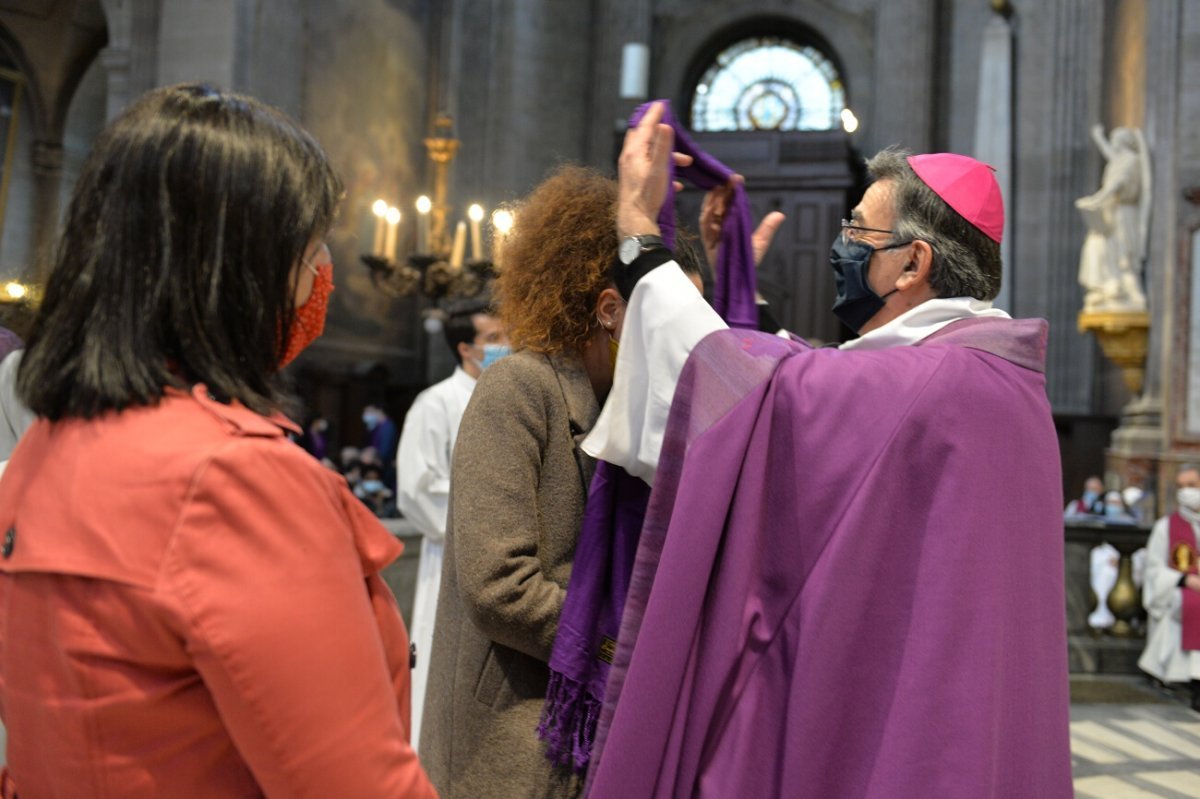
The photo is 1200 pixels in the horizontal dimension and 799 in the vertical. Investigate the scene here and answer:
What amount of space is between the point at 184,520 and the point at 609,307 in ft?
4.36

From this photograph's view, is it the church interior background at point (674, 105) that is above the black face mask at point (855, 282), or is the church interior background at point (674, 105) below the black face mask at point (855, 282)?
above

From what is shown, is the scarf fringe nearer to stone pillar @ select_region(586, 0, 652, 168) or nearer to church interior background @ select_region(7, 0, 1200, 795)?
church interior background @ select_region(7, 0, 1200, 795)

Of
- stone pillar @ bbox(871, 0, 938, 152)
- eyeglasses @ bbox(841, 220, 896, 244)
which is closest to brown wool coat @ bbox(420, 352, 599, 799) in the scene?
eyeglasses @ bbox(841, 220, 896, 244)

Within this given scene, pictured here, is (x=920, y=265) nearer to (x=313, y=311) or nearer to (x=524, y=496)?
(x=524, y=496)

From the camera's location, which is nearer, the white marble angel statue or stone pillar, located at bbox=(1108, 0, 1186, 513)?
stone pillar, located at bbox=(1108, 0, 1186, 513)

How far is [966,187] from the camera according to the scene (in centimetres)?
222

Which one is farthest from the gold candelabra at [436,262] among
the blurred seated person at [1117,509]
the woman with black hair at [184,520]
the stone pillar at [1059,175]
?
the woman with black hair at [184,520]

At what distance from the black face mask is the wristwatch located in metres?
0.34

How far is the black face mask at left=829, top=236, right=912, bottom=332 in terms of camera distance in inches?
88.9

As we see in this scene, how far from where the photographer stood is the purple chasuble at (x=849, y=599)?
1.86 meters

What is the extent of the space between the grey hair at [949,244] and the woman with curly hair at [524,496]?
558mm

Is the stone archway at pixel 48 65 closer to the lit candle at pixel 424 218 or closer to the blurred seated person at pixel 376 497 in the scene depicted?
the lit candle at pixel 424 218

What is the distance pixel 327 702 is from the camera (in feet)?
3.66

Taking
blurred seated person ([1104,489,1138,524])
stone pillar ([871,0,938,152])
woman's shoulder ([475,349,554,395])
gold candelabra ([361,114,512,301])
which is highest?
stone pillar ([871,0,938,152])
